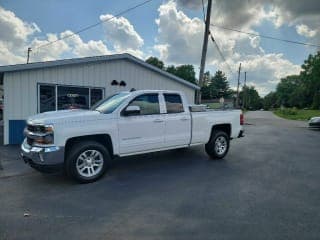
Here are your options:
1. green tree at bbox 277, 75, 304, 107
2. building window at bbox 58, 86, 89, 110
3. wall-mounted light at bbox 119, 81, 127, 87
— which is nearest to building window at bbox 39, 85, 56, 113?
building window at bbox 58, 86, 89, 110

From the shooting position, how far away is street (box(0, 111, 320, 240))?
356 centimetres

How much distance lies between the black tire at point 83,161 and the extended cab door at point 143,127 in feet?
1.55

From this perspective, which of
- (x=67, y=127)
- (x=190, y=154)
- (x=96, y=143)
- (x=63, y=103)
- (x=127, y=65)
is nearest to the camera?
(x=67, y=127)

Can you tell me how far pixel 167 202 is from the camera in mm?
4574

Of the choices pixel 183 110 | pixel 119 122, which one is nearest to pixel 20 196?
pixel 119 122

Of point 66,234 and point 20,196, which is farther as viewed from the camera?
point 20,196

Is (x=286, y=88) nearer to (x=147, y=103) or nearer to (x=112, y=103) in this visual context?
(x=147, y=103)

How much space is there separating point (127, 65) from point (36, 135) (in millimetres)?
8102

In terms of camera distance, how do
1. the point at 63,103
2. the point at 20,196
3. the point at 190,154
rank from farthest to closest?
the point at 63,103, the point at 190,154, the point at 20,196

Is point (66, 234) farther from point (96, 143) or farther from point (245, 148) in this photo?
point (245, 148)

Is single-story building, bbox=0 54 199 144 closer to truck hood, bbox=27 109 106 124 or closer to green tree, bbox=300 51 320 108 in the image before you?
truck hood, bbox=27 109 106 124

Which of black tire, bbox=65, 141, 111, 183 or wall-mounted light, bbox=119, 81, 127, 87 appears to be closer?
black tire, bbox=65, 141, 111, 183

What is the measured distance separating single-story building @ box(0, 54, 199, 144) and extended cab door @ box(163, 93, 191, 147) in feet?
18.6

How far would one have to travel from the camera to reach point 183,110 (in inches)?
282
